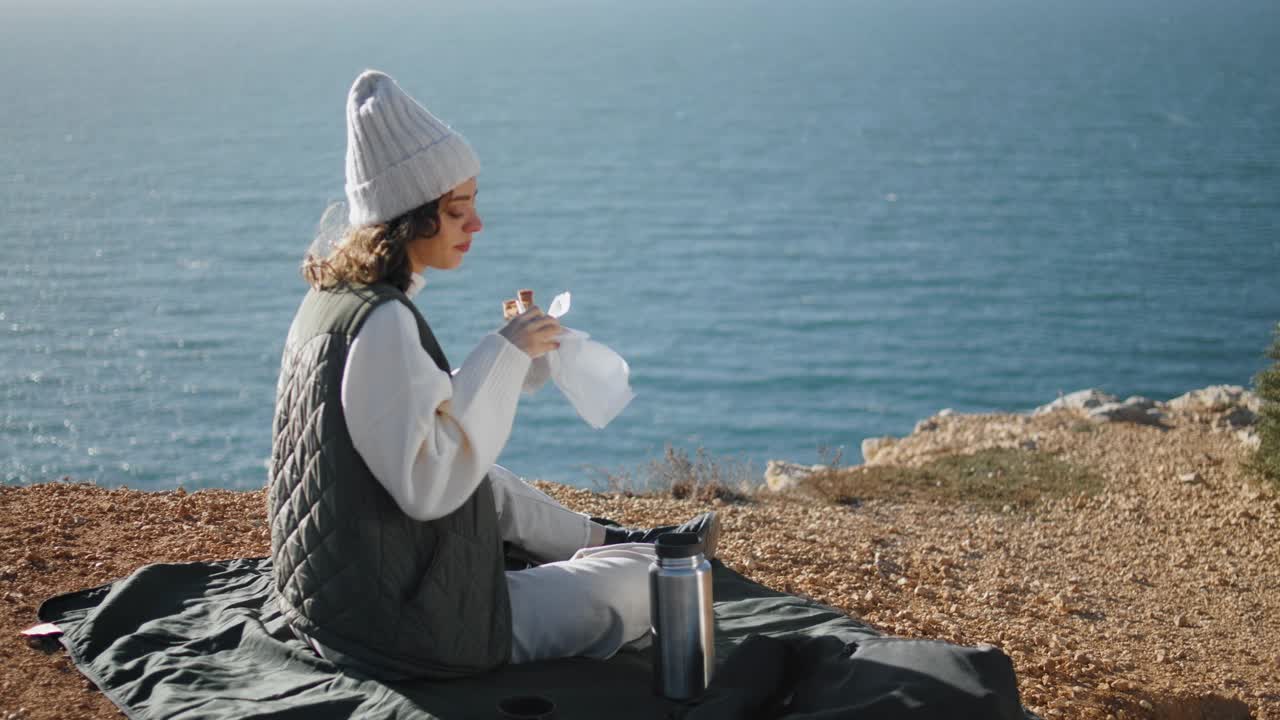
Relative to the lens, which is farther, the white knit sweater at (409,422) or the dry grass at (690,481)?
the dry grass at (690,481)

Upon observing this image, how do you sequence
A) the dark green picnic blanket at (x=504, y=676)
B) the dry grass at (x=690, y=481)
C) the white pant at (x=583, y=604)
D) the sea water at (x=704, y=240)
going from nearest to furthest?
the dark green picnic blanket at (x=504, y=676) < the white pant at (x=583, y=604) < the dry grass at (x=690, y=481) < the sea water at (x=704, y=240)

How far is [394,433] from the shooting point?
3012 mm

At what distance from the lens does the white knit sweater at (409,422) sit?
301 centimetres

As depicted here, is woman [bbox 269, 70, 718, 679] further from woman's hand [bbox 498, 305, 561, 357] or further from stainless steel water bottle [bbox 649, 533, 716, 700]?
stainless steel water bottle [bbox 649, 533, 716, 700]

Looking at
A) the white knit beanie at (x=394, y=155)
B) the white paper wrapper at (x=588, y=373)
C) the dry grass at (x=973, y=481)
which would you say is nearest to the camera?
the white knit beanie at (x=394, y=155)

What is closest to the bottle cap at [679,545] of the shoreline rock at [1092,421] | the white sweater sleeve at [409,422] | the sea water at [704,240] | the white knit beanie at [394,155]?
the white sweater sleeve at [409,422]

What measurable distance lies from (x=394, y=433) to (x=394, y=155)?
696 millimetres

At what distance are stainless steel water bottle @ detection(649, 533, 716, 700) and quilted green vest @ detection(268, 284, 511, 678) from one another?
0.39m

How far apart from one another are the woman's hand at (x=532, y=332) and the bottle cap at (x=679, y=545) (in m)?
0.56

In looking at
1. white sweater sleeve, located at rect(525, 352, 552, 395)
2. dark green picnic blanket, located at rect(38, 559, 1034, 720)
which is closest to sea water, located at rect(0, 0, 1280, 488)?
dark green picnic blanket, located at rect(38, 559, 1034, 720)

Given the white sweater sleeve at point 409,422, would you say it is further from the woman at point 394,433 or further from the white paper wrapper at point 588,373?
the white paper wrapper at point 588,373

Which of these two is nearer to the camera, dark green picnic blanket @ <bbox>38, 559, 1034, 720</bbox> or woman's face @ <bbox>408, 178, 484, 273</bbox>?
dark green picnic blanket @ <bbox>38, 559, 1034, 720</bbox>

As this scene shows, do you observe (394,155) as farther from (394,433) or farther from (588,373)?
(588,373)

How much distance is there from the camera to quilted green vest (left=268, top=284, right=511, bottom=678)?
315 centimetres
